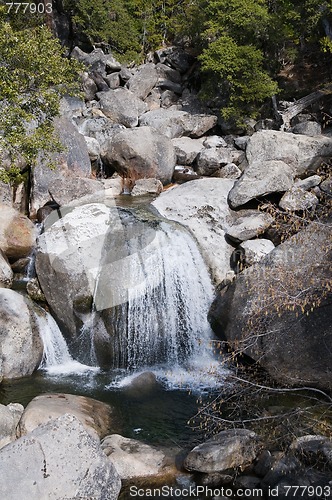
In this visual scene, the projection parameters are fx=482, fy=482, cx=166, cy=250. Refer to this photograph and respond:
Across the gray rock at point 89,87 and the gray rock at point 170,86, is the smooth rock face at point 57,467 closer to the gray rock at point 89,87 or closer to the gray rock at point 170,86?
the gray rock at point 89,87

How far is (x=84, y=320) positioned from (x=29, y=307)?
153 centimetres

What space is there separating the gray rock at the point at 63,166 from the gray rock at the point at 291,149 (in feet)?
22.0

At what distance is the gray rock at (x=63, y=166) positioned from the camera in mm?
17688

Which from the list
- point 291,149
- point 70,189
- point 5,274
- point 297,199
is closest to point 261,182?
point 297,199

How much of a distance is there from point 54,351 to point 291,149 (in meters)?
11.4

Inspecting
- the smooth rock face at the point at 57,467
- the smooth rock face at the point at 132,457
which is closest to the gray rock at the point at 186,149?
the smooth rock face at the point at 132,457

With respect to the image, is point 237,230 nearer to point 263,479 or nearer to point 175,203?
point 175,203

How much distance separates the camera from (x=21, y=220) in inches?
598

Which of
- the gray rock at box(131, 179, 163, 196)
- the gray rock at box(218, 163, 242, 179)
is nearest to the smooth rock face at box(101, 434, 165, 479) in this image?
the gray rock at box(131, 179, 163, 196)

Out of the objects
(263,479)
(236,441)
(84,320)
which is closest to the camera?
(263,479)

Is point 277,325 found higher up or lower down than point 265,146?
lower down

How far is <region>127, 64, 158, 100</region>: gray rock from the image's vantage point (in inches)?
1183

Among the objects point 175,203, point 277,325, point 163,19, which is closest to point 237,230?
point 175,203

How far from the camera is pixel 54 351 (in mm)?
12859
